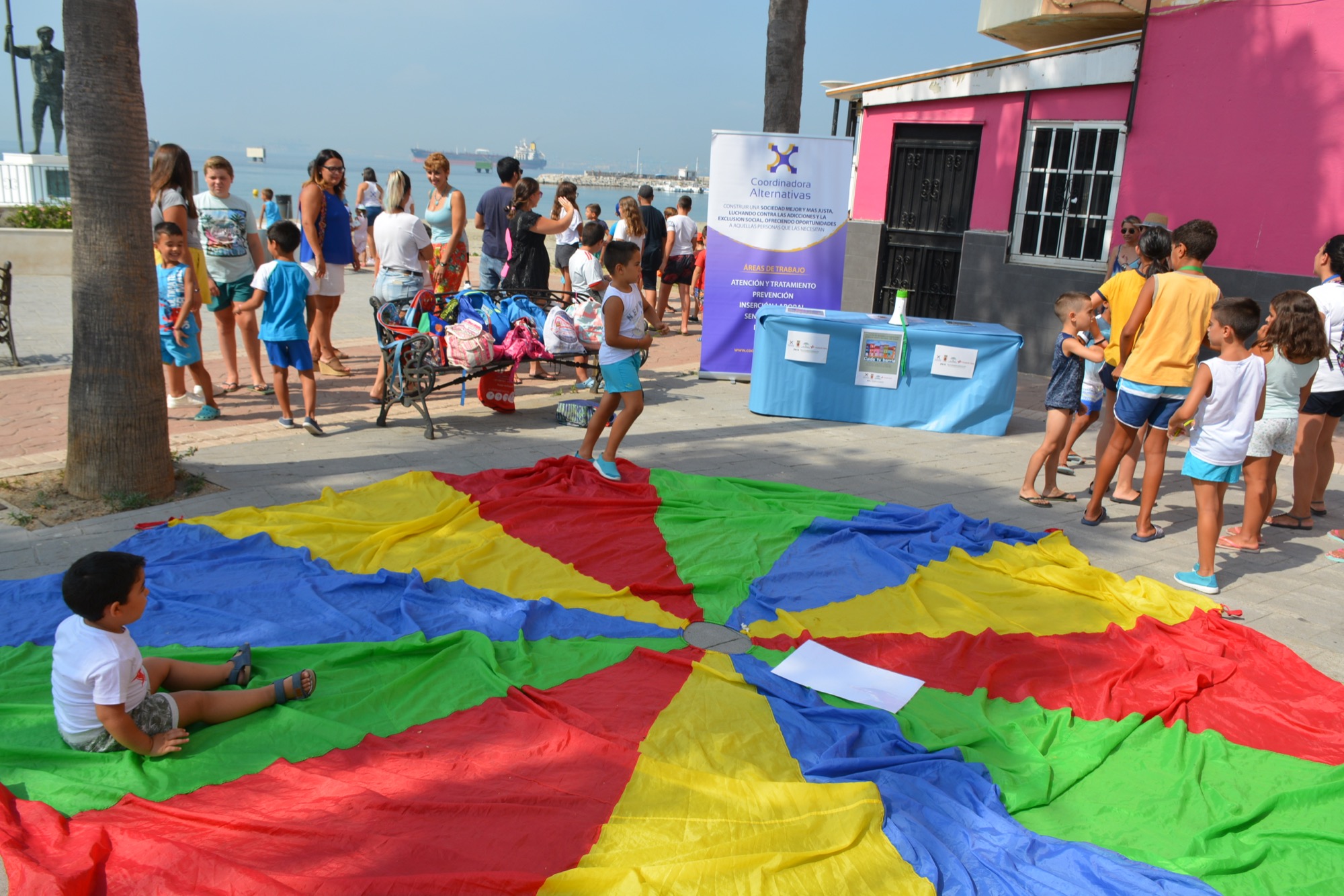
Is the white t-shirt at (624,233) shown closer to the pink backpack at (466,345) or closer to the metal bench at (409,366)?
the metal bench at (409,366)

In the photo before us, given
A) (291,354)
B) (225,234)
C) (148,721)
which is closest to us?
(148,721)

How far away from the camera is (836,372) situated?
343 inches

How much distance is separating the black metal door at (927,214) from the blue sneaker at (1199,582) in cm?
848

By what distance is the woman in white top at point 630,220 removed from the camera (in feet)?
38.9

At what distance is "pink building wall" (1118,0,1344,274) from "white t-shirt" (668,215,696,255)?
603 cm

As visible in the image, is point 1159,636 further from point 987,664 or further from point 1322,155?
point 1322,155

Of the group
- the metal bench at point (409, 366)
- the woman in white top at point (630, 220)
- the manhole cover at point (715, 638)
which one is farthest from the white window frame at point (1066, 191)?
the manhole cover at point (715, 638)

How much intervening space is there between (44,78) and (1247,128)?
23924 millimetres

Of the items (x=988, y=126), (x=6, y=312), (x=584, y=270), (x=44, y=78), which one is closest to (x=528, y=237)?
(x=584, y=270)

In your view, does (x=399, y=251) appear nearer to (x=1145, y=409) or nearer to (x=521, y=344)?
(x=521, y=344)

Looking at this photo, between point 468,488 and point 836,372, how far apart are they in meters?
4.05

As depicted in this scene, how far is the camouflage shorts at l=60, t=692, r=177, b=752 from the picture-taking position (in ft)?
10.4

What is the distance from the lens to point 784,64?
456 inches

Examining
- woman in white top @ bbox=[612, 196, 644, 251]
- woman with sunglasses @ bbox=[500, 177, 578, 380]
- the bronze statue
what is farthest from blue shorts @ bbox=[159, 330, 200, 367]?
the bronze statue
